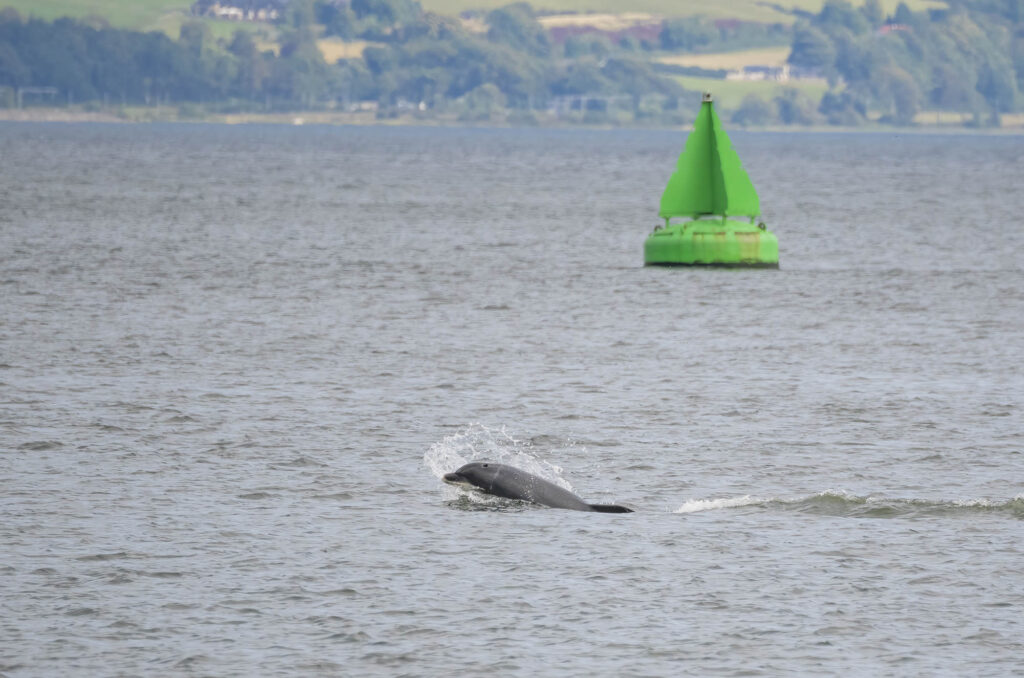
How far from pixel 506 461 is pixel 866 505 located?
6513 mm

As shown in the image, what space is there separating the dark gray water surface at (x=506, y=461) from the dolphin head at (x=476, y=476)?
466mm

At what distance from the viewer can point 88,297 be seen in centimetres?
5600

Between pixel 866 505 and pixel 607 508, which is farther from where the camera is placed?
pixel 866 505

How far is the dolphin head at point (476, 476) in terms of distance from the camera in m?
28.1

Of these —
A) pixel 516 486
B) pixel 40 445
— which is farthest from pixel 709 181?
pixel 516 486

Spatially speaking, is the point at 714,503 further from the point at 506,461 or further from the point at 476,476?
the point at 506,461

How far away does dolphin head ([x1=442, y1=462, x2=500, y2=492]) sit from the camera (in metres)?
28.1

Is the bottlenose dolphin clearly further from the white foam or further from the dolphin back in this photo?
the white foam

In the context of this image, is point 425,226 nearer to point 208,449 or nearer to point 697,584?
point 208,449

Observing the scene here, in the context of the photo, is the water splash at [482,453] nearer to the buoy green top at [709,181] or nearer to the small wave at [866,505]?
the small wave at [866,505]

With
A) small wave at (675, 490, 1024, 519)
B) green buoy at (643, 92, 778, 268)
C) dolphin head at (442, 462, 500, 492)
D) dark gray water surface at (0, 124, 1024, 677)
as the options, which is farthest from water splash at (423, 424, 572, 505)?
green buoy at (643, 92, 778, 268)

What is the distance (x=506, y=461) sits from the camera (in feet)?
104

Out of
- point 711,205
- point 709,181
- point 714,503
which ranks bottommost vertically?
point 714,503

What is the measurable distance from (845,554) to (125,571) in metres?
9.29
